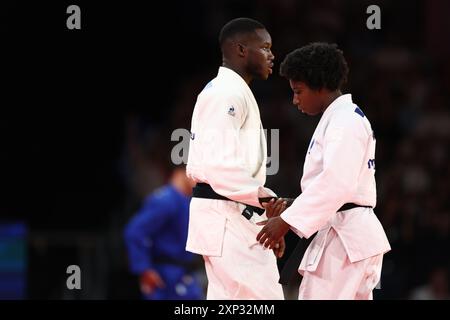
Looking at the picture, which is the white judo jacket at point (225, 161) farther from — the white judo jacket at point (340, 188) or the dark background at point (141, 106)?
the dark background at point (141, 106)

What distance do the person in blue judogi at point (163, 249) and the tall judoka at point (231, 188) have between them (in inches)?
122

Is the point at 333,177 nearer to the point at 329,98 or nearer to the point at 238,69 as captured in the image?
the point at 329,98

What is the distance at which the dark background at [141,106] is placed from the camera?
9891 millimetres

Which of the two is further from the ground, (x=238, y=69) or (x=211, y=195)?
(x=238, y=69)

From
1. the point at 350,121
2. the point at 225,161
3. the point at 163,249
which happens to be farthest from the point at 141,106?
the point at 350,121

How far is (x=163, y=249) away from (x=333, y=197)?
13.0 ft

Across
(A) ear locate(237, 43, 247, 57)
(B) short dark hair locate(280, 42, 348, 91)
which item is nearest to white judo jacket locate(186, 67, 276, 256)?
(A) ear locate(237, 43, 247, 57)

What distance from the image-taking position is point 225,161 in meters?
5.13

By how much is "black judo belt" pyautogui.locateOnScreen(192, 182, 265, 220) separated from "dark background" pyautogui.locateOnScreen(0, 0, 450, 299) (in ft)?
13.7

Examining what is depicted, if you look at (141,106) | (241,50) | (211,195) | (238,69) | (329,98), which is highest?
(241,50)

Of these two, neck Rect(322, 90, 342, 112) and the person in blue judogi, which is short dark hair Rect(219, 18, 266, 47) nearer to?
neck Rect(322, 90, 342, 112)

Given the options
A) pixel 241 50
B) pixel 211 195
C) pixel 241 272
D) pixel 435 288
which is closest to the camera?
pixel 241 272

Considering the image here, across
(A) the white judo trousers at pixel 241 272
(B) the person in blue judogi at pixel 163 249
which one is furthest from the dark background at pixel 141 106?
(A) the white judo trousers at pixel 241 272

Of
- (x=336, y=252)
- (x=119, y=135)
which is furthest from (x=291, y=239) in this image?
(x=119, y=135)
